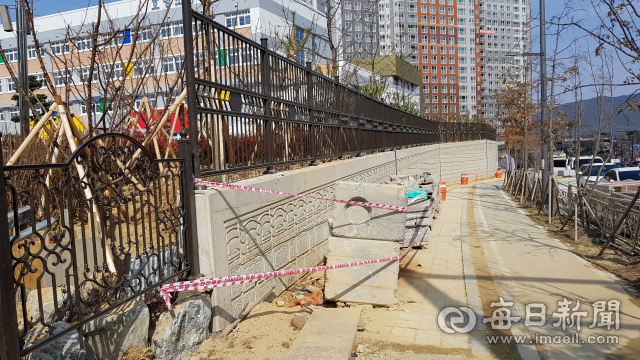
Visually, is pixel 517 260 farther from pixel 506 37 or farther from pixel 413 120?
pixel 506 37

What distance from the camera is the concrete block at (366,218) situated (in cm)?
644

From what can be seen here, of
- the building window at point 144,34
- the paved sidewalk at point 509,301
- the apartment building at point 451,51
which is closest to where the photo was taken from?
the paved sidewalk at point 509,301

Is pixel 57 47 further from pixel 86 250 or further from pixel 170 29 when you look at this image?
pixel 86 250

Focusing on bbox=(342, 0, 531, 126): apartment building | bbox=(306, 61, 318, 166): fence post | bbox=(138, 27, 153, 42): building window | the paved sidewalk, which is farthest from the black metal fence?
bbox=(342, 0, 531, 126): apartment building

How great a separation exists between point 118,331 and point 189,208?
1.21 meters

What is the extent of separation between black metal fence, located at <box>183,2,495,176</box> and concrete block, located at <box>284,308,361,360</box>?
190cm

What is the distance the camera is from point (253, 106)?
235 inches

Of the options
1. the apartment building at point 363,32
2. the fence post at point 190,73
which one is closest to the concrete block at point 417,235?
the fence post at point 190,73

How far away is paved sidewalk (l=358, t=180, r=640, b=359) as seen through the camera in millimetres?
4961

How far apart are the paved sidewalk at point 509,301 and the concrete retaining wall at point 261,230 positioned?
1.38 meters

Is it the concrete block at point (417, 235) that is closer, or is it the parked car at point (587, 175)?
the concrete block at point (417, 235)

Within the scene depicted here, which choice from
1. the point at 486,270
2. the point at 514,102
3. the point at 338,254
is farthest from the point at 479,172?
the point at 338,254

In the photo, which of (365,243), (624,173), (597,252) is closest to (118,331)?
(365,243)

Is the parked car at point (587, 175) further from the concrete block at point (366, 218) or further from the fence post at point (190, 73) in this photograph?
the fence post at point (190, 73)
